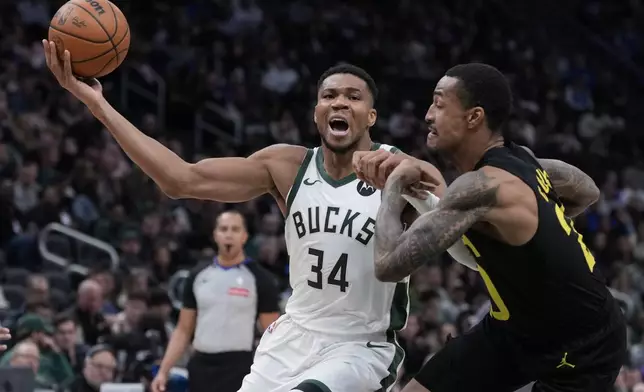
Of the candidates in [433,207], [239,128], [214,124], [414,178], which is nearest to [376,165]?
[414,178]

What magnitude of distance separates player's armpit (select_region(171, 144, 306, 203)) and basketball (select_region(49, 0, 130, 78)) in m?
0.60

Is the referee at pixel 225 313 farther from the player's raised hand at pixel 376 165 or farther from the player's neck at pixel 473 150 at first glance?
the player's neck at pixel 473 150

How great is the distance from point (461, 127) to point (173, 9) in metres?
13.7

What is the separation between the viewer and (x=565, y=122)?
1920 centimetres

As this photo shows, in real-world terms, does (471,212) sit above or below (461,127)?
below

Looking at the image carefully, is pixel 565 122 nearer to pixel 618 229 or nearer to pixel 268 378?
pixel 618 229

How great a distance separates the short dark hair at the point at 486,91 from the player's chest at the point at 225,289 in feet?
14.3

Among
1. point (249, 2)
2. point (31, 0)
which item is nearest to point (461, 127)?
point (31, 0)

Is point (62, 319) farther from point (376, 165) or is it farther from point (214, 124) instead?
point (214, 124)

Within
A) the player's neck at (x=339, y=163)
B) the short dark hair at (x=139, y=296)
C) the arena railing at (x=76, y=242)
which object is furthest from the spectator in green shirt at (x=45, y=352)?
the player's neck at (x=339, y=163)

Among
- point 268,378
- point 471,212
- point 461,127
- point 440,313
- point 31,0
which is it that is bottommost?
point 440,313

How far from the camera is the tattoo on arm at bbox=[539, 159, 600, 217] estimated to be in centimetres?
519

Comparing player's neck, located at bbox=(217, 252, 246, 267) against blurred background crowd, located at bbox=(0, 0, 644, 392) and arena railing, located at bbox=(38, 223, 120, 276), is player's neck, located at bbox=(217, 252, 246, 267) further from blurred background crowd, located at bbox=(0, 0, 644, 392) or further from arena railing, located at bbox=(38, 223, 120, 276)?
arena railing, located at bbox=(38, 223, 120, 276)

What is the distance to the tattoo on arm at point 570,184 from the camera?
5191mm
